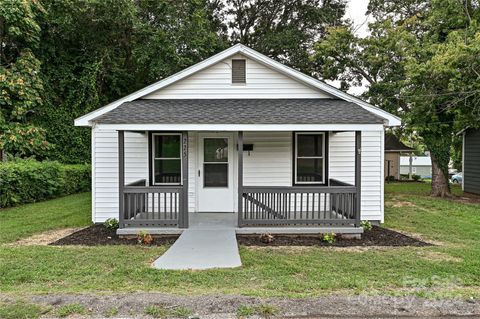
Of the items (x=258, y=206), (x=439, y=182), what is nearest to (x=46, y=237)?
(x=258, y=206)

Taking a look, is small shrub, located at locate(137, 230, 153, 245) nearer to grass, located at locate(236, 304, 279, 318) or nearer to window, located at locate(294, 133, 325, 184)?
grass, located at locate(236, 304, 279, 318)

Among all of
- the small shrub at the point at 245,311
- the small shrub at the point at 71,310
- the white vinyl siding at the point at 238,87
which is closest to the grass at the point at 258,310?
the small shrub at the point at 245,311

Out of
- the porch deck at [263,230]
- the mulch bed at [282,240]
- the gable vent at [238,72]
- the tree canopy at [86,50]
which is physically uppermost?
the tree canopy at [86,50]

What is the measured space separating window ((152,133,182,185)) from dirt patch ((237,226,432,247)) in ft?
9.10

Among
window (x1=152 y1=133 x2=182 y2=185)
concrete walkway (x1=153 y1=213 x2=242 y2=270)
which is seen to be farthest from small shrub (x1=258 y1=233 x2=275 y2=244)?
window (x1=152 y1=133 x2=182 y2=185)

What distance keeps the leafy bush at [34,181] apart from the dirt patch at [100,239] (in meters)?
5.11

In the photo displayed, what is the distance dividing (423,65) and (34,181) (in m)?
15.0

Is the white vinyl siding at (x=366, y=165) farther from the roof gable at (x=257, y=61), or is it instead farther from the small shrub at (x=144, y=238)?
the small shrub at (x=144, y=238)

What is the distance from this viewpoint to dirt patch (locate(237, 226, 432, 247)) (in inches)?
258

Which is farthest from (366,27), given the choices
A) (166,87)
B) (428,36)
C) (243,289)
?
(243,289)

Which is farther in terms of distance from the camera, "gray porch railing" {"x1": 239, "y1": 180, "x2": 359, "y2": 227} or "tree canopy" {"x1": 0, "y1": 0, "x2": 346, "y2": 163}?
"tree canopy" {"x1": 0, "y1": 0, "x2": 346, "y2": 163}

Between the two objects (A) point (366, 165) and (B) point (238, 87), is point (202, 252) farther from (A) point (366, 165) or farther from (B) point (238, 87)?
(A) point (366, 165)

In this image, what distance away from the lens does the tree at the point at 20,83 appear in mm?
13320

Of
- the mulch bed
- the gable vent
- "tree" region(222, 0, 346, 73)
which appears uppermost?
"tree" region(222, 0, 346, 73)
